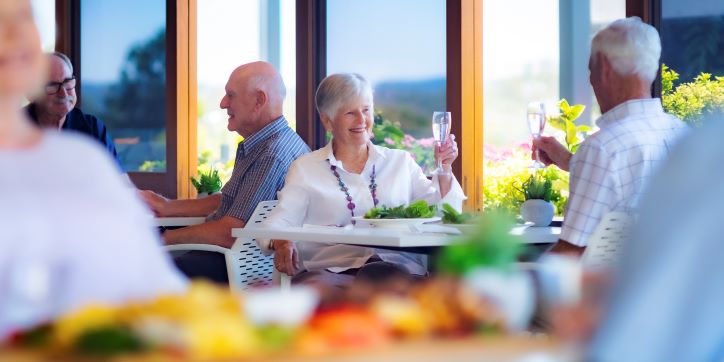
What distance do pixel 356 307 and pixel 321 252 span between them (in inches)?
125

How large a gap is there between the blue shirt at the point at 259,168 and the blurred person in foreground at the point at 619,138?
181 cm

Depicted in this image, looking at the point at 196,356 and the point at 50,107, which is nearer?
the point at 196,356

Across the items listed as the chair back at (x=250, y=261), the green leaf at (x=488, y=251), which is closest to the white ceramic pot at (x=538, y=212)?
the chair back at (x=250, y=261)

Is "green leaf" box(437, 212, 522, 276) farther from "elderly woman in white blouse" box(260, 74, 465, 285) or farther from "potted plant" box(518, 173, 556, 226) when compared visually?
"elderly woman in white blouse" box(260, 74, 465, 285)

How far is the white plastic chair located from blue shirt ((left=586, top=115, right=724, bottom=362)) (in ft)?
11.1

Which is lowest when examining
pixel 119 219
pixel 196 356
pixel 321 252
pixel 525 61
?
pixel 321 252

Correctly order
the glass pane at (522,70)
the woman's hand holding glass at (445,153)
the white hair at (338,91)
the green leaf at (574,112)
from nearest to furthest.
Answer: the woman's hand holding glass at (445,153) → the white hair at (338,91) → the green leaf at (574,112) → the glass pane at (522,70)

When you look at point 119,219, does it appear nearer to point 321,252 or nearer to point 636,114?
point 636,114

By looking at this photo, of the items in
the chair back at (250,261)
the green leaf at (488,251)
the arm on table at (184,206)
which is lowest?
the chair back at (250,261)

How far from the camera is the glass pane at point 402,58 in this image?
20.7ft

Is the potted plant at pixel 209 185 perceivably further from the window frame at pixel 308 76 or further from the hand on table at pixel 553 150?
the hand on table at pixel 553 150

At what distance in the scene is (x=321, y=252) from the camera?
4.62 metres

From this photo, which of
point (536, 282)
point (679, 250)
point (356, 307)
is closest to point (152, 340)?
point (356, 307)

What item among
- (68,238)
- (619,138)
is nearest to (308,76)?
(619,138)
